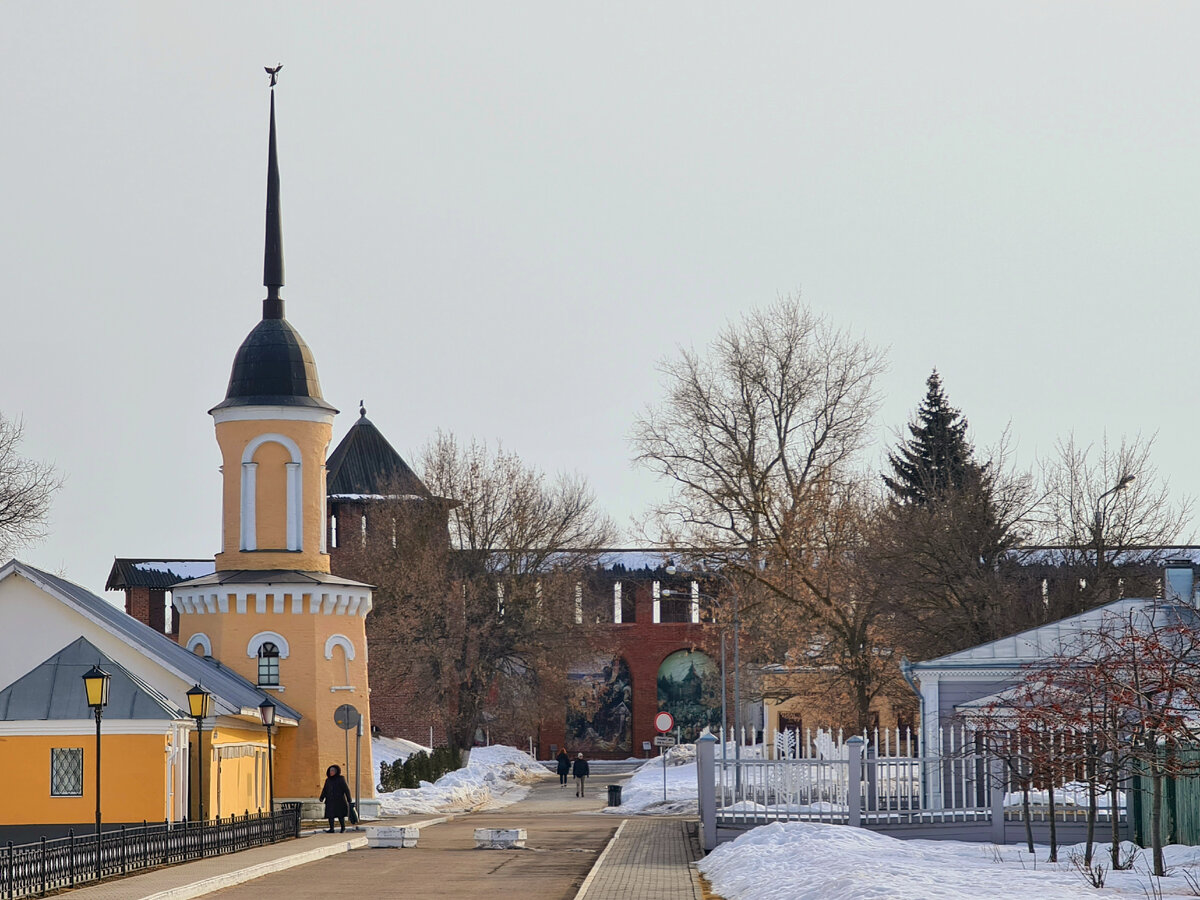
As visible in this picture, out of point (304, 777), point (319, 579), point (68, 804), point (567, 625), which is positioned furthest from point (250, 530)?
point (567, 625)

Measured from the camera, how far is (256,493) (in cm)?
4125

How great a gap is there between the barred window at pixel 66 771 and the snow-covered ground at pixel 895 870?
1184 cm

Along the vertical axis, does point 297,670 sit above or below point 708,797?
above

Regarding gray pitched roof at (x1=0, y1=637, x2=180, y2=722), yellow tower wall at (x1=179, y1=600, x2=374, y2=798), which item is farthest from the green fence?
yellow tower wall at (x1=179, y1=600, x2=374, y2=798)

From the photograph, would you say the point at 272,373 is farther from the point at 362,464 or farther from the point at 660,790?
the point at 362,464

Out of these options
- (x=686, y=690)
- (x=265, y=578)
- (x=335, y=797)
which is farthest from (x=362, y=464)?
(x=335, y=797)

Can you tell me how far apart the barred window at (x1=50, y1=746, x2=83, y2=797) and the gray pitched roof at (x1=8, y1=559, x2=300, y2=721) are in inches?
133

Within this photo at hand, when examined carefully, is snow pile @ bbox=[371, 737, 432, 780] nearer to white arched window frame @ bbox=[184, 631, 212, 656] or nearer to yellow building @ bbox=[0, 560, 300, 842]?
white arched window frame @ bbox=[184, 631, 212, 656]

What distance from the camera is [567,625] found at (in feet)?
199

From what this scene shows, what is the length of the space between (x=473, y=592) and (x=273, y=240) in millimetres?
18662

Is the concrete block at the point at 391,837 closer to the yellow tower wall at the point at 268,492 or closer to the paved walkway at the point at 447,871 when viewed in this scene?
the paved walkway at the point at 447,871

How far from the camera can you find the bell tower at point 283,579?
40.1 m

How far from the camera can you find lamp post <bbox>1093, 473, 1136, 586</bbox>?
4231 centimetres

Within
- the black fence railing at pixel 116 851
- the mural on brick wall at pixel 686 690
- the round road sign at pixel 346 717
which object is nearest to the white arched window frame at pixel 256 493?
the round road sign at pixel 346 717
